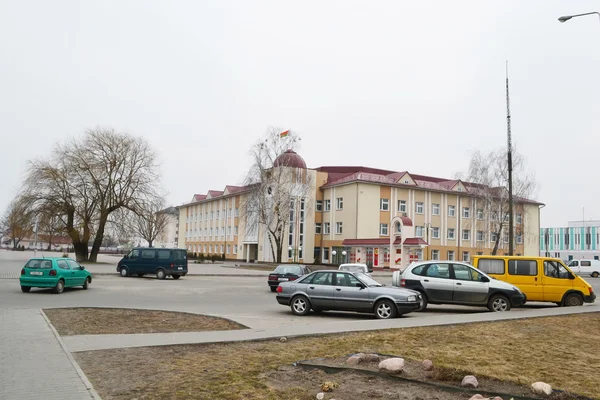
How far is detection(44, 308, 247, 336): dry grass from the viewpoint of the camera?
11.9m

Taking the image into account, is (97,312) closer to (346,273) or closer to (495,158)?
(346,273)

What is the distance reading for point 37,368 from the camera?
302 inches

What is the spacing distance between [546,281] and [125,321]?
47.9 ft

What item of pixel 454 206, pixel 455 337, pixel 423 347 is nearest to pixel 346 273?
pixel 455 337

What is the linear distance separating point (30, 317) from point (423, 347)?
978cm

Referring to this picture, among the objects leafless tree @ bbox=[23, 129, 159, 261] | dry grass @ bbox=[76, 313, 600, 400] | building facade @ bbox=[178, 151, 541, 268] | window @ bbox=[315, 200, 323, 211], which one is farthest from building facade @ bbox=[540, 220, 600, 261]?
dry grass @ bbox=[76, 313, 600, 400]

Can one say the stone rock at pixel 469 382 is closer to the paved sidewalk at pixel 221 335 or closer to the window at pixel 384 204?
the paved sidewalk at pixel 221 335

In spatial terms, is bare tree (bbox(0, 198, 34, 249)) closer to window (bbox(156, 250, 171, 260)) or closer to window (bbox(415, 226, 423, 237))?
window (bbox(156, 250, 171, 260))

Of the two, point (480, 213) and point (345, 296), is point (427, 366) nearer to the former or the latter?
point (345, 296)

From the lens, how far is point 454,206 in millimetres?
73000

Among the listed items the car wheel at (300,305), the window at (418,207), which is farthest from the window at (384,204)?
the car wheel at (300,305)

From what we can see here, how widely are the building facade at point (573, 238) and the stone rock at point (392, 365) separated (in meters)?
105

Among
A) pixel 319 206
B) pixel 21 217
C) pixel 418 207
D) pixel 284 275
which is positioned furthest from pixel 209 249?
pixel 284 275

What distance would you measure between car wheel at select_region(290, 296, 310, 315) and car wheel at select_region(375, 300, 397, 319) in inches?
82.8
